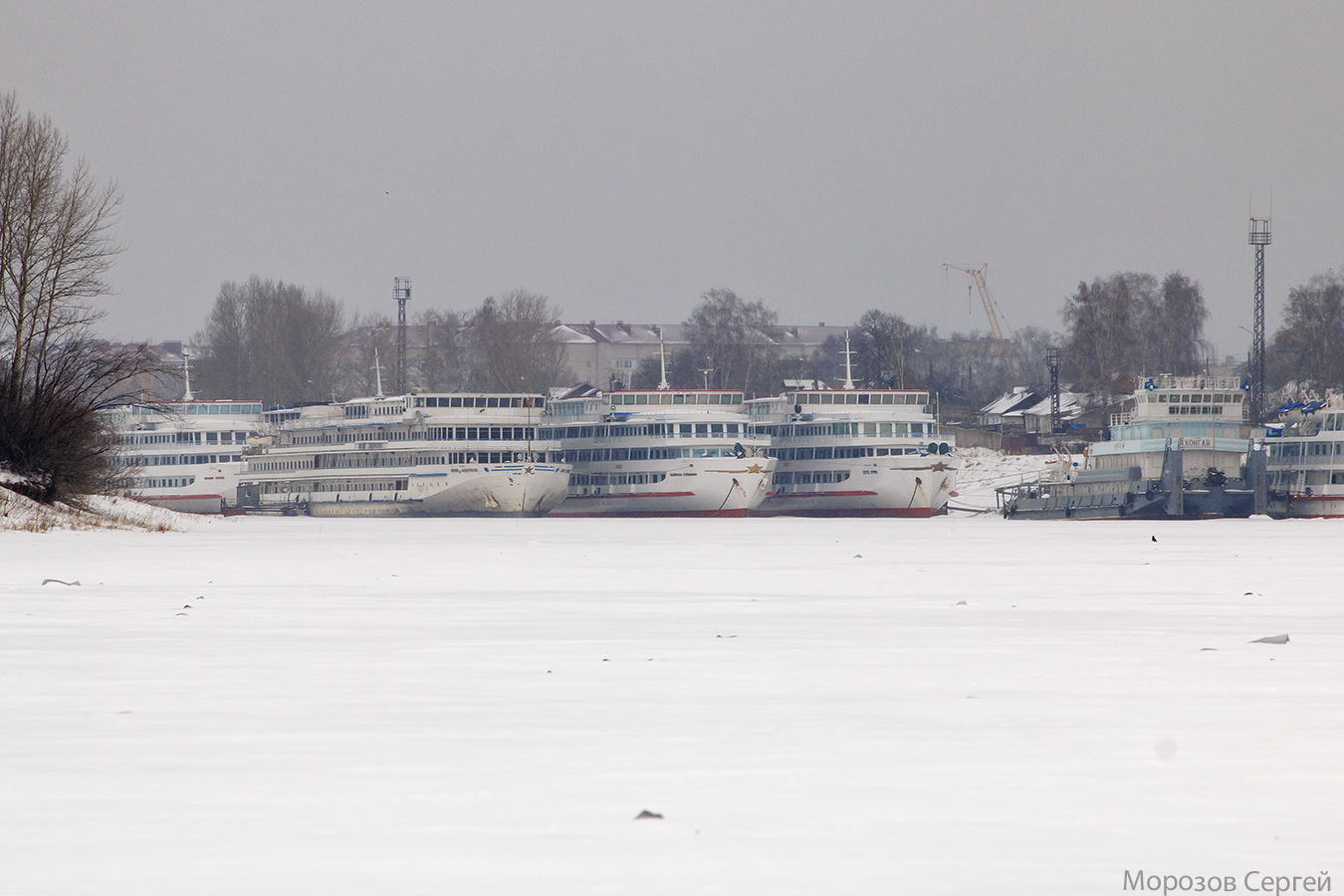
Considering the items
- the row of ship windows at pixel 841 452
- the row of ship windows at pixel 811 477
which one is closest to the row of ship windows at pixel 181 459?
the row of ship windows at pixel 841 452

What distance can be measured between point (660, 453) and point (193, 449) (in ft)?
112

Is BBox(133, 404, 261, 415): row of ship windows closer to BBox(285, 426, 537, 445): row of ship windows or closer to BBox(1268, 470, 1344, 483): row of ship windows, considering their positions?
BBox(285, 426, 537, 445): row of ship windows

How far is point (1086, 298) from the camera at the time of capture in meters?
120

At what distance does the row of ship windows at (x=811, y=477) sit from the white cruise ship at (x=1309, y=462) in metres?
24.5

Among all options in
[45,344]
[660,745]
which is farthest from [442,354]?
[660,745]

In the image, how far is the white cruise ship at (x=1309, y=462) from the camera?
90.6 m

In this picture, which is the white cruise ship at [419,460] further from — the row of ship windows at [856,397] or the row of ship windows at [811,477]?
the row of ship windows at [856,397]

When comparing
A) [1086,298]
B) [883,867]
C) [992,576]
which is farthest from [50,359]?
[1086,298]

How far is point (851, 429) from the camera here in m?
104

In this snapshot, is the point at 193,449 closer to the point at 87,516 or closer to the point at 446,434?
the point at 446,434

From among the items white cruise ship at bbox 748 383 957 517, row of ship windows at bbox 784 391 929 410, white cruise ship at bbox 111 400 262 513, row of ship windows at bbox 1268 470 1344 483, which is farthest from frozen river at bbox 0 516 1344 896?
white cruise ship at bbox 111 400 262 513

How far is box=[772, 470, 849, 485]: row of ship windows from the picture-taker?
340 ft

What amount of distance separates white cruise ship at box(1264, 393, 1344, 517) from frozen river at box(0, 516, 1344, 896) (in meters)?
76.3

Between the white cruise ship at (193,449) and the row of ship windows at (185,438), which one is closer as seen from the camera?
the white cruise ship at (193,449)
